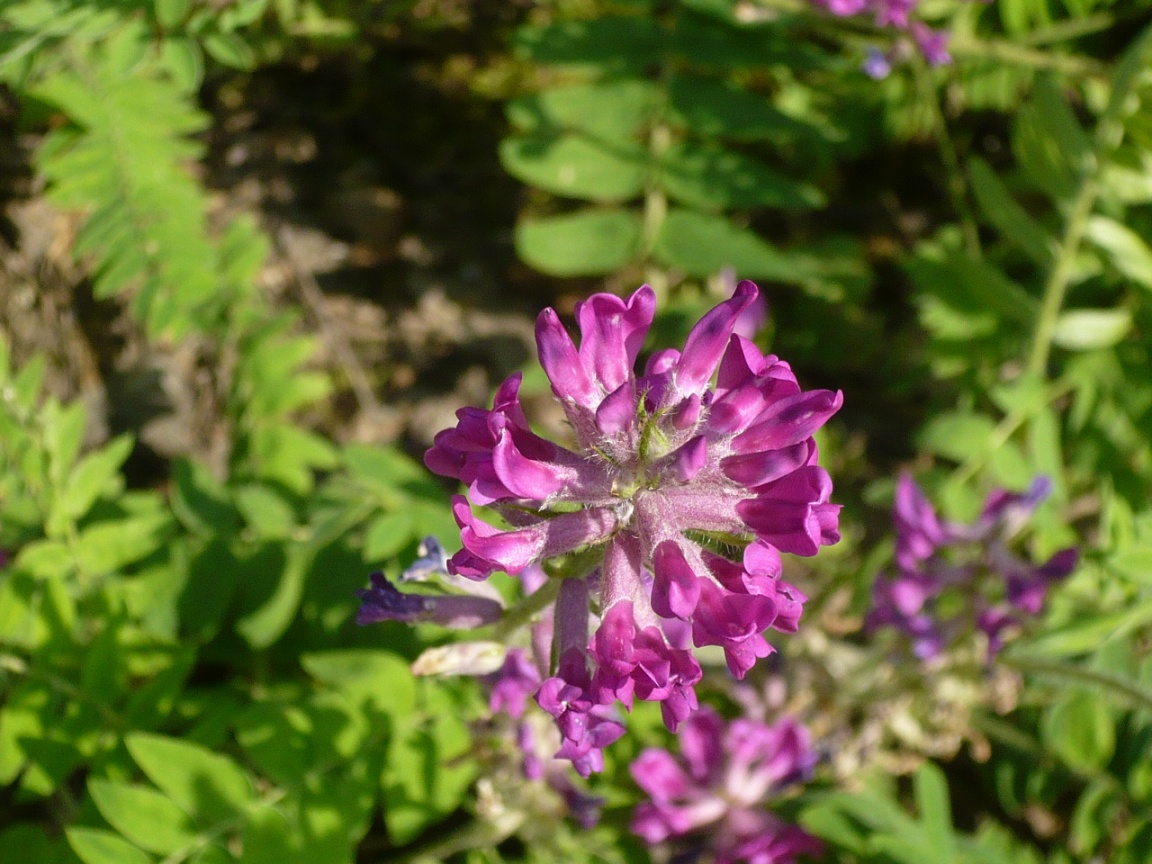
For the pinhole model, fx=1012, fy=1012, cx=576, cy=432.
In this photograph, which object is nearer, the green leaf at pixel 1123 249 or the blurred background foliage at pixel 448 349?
the blurred background foliage at pixel 448 349

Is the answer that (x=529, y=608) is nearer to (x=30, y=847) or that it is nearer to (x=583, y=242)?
(x=30, y=847)

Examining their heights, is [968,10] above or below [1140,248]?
above

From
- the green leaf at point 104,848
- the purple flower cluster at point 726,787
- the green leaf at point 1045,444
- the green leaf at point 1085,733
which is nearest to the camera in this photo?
the green leaf at point 104,848

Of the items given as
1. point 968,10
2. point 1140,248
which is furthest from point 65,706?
point 968,10

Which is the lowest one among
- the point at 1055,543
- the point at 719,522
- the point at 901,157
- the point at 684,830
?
the point at 684,830

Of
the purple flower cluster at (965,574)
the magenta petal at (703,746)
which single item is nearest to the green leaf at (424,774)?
the magenta petal at (703,746)

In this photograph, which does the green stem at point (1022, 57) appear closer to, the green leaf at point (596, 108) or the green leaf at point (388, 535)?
the green leaf at point (596, 108)

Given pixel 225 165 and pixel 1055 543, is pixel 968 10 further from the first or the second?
pixel 225 165
